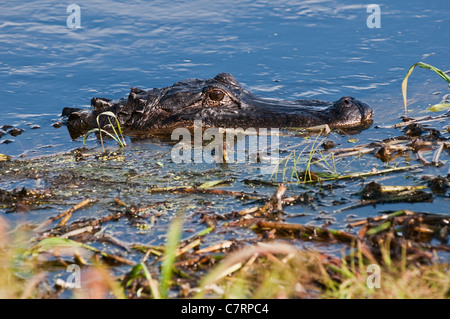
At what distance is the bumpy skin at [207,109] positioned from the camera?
307 inches

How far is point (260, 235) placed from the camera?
4629mm

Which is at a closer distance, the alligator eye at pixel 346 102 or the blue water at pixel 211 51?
the alligator eye at pixel 346 102

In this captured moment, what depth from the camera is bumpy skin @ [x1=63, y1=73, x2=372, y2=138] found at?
780cm

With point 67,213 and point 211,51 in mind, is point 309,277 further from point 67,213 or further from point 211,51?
point 211,51

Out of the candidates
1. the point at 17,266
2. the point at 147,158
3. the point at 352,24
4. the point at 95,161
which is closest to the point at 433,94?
the point at 352,24

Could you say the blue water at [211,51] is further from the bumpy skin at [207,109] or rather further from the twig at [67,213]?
the twig at [67,213]

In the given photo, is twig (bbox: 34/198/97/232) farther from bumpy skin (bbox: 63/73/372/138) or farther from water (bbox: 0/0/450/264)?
bumpy skin (bbox: 63/73/372/138)

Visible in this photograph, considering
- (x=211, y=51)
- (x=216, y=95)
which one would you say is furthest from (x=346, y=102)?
(x=211, y=51)

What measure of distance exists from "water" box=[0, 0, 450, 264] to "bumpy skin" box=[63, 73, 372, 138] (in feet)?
1.72

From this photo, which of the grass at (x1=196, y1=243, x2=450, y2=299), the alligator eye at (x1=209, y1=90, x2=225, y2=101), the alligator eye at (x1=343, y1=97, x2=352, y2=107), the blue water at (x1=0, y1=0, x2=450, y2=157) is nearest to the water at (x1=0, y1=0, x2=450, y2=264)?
the blue water at (x1=0, y1=0, x2=450, y2=157)

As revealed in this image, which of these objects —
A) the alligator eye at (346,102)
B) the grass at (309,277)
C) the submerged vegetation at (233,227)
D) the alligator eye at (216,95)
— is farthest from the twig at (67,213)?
the alligator eye at (346,102)

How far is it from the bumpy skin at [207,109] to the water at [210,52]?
523 mm

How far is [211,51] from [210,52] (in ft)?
0.16
